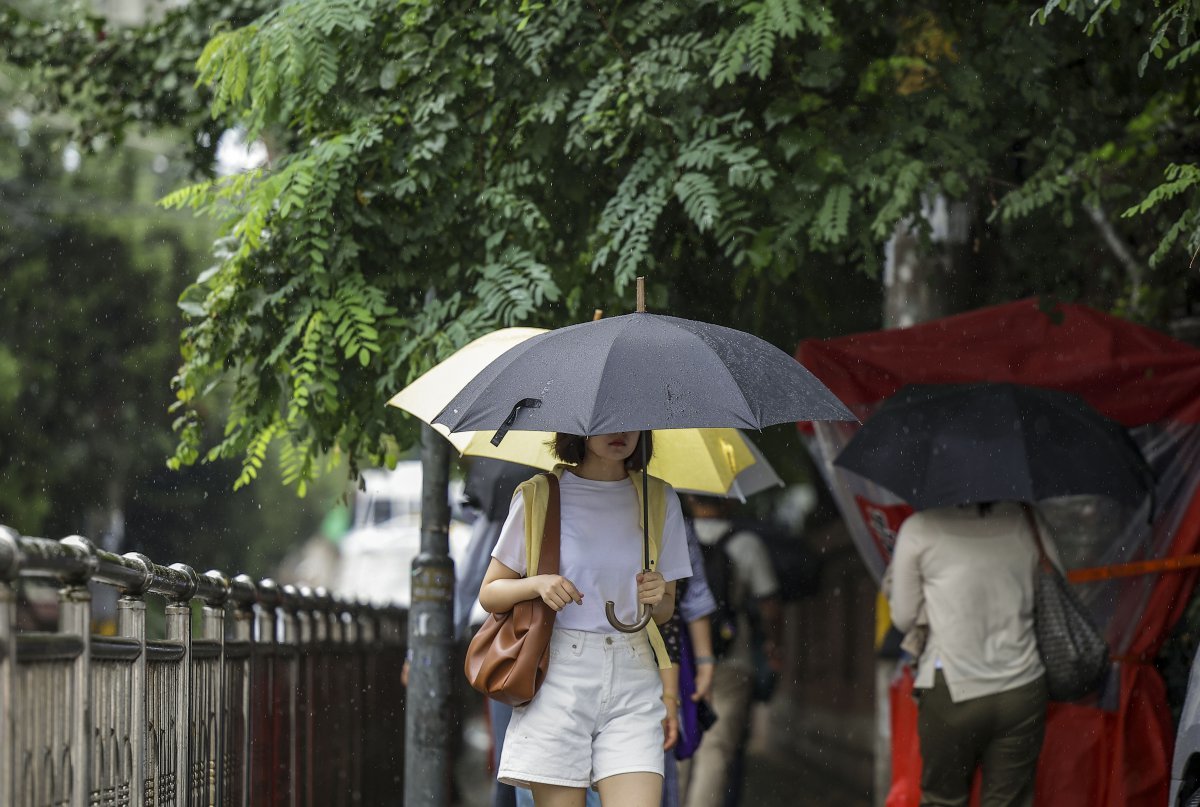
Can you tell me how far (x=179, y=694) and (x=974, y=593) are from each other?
3.41 metres

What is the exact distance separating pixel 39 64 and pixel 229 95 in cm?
351

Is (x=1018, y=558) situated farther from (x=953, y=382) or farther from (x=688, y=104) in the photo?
(x=688, y=104)

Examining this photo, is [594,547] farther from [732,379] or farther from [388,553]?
[388,553]

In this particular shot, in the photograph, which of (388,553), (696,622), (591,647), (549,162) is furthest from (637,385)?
(388,553)

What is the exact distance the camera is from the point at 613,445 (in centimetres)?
516

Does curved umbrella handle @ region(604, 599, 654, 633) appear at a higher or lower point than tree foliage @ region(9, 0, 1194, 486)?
lower

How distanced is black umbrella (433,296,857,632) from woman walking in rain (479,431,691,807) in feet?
0.37

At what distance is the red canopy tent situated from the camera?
802 cm

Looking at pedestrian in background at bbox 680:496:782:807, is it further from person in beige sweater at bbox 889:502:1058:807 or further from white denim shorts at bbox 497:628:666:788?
white denim shorts at bbox 497:628:666:788

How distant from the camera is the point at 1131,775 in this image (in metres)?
8.01

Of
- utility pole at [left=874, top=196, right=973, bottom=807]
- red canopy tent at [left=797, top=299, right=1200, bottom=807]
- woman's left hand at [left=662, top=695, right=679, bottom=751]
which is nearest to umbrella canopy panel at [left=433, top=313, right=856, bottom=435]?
woman's left hand at [left=662, top=695, right=679, bottom=751]

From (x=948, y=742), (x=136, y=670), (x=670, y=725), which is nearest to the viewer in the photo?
(x=136, y=670)

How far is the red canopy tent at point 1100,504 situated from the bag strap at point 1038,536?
1206 millimetres

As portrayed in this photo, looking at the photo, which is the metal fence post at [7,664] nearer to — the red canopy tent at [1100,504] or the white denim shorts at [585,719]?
the white denim shorts at [585,719]
